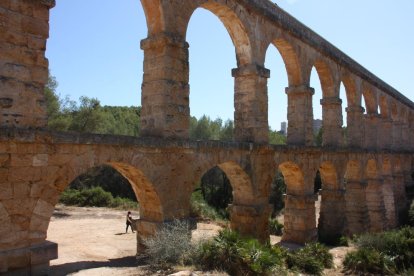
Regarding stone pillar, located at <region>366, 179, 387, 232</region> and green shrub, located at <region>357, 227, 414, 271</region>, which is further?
stone pillar, located at <region>366, 179, 387, 232</region>

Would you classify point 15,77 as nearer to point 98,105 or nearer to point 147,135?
point 147,135

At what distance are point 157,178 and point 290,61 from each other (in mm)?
6749

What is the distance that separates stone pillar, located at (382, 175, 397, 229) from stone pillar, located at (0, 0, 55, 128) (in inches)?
679

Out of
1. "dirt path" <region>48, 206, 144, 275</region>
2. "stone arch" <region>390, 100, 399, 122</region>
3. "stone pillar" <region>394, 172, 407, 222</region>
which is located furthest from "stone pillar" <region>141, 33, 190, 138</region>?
"stone arch" <region>390, 100, 399, 122</region>

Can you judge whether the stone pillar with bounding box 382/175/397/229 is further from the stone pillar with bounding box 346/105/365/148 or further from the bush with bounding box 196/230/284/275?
the bush with bounding box 196/230/284/275

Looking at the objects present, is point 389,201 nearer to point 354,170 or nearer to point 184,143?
point 354,170

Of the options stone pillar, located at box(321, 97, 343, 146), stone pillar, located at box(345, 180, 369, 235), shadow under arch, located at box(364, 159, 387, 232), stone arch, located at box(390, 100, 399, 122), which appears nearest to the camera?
stone pillar, located at box(321, 97, 343, 146)

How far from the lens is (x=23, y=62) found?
5.28 m

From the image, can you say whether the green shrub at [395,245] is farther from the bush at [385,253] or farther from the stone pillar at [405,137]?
the stone pillar at [405,137]

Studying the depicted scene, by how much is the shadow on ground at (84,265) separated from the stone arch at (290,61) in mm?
7182

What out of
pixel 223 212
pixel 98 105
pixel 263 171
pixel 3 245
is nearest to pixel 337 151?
pixel 263 171

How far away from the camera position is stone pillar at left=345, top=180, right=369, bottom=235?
15391 millimetres

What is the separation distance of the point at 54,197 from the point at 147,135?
7.82ft

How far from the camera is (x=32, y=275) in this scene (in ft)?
17.0
